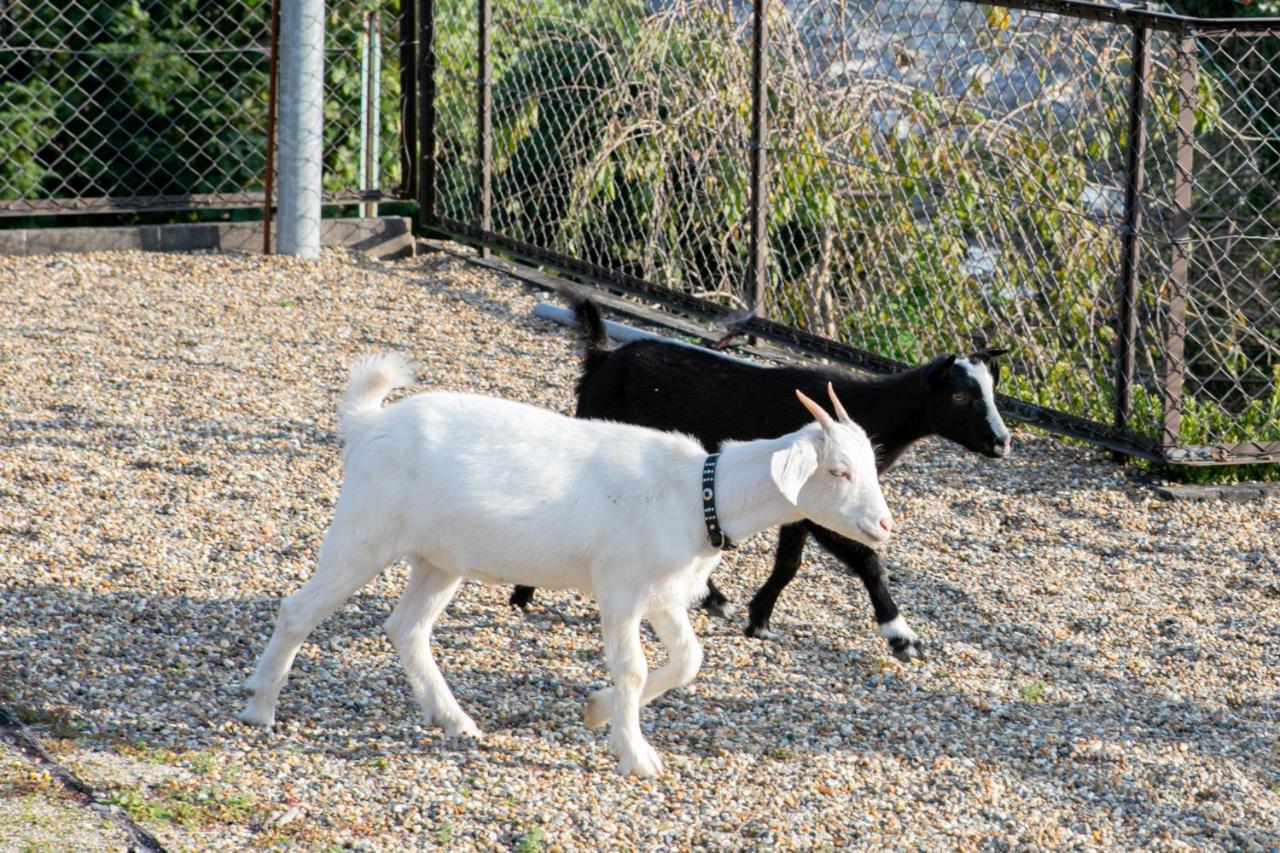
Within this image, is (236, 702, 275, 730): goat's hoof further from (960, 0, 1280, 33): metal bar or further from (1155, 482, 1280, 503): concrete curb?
(960, 0, 1280, 33): metal bar

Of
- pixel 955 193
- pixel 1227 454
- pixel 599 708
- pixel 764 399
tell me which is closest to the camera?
pixel 599 708

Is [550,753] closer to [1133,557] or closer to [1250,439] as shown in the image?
[1133,557]

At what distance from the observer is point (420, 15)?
1112 cm

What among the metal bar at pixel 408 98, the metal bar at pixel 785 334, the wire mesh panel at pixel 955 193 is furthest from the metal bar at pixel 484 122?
the wire mesh panel at pixel 955 193

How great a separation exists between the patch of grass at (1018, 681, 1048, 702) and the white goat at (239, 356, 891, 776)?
1043 mm

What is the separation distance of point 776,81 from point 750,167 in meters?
0.54

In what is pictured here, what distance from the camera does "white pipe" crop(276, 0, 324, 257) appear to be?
33.2 ft

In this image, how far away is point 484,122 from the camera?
1070cm

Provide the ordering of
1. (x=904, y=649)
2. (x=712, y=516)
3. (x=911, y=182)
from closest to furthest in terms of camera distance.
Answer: (x=712, y=516)
(x=904, y=649)
(x=911, y=182)

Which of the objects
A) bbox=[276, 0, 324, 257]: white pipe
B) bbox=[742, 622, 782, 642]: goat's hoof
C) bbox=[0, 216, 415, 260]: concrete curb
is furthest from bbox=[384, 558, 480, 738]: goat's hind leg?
bbox=[0, 216, 415, 260]: concrete curb

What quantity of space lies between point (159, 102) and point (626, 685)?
7412mm

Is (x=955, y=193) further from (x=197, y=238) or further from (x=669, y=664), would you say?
(x=197, y=238)

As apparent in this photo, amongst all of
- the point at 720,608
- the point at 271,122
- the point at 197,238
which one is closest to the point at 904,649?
the point at 720,608

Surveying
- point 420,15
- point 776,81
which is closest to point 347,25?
point 420,15
